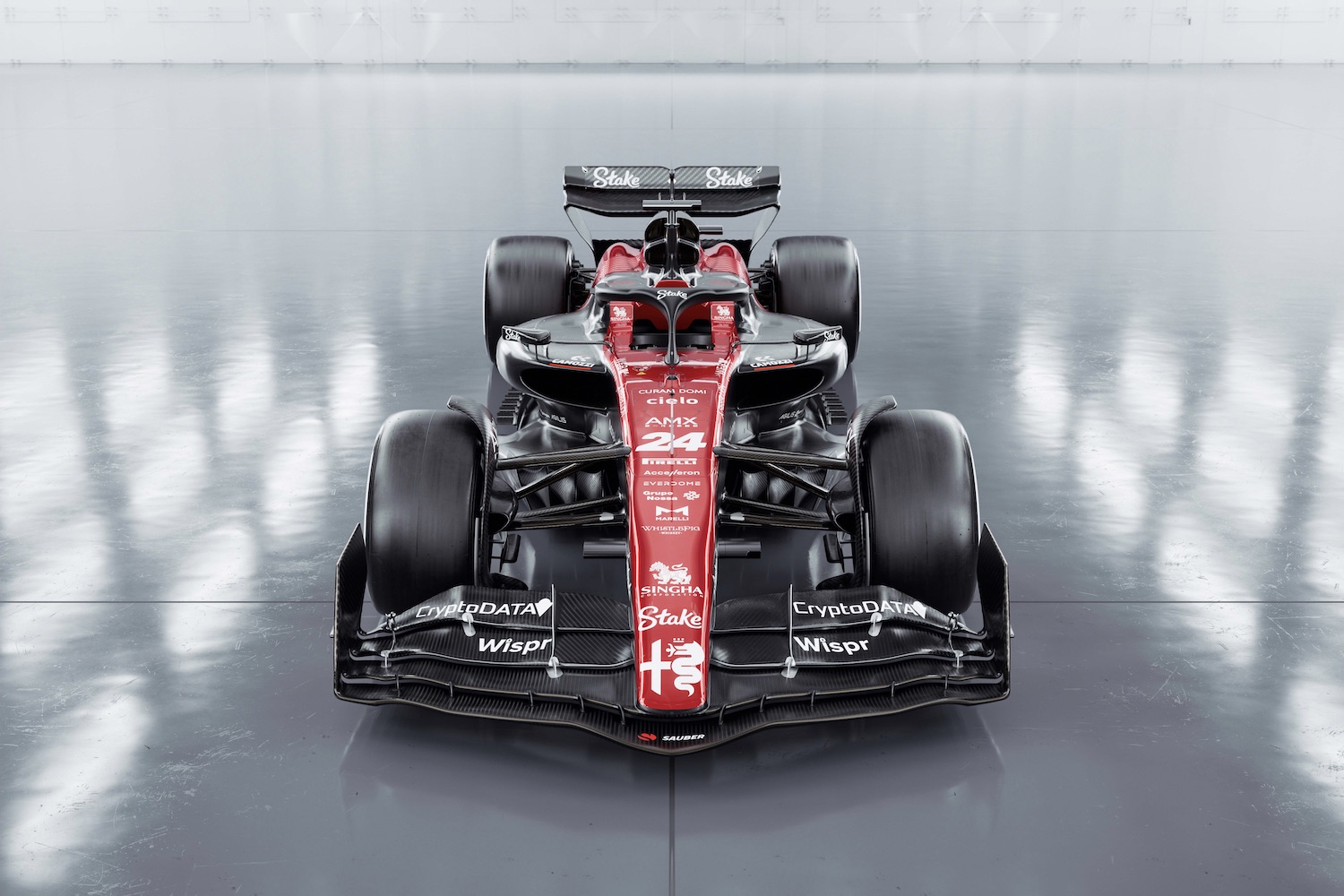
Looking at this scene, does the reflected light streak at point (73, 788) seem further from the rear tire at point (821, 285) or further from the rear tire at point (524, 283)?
the rear tire at point (821, 285)

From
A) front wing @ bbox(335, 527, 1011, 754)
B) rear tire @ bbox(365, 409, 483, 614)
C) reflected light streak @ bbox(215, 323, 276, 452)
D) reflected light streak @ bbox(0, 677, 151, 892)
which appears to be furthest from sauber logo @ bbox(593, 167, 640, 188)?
reflected light streak @ bbox(0, 677, 151, 892)

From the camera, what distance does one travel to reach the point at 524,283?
6.12 meters

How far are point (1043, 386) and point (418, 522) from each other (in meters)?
3.75

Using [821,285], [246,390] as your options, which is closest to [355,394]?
[246,390]

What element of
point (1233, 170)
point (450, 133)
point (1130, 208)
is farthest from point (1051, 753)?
point (450, 133)

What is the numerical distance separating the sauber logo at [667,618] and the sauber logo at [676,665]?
2.0 inches

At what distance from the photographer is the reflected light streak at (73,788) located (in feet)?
9.12

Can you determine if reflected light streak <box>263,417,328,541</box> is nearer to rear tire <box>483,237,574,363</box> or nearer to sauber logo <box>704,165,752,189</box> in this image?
rear tire <box>483,237,574,363</box>

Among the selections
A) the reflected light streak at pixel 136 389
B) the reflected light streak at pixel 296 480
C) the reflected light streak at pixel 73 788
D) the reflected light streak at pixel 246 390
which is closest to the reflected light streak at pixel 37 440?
the reflected light streak at pixel 136 389

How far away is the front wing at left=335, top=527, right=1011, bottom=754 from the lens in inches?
121

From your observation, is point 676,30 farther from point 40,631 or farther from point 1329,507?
point 40,631

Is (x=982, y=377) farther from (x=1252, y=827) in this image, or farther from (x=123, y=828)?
(x=123, y=828)

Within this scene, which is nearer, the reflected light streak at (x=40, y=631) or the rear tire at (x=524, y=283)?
the reflected light streak at (x=40, y=631)

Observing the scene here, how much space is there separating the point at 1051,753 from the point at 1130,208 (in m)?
8.86
